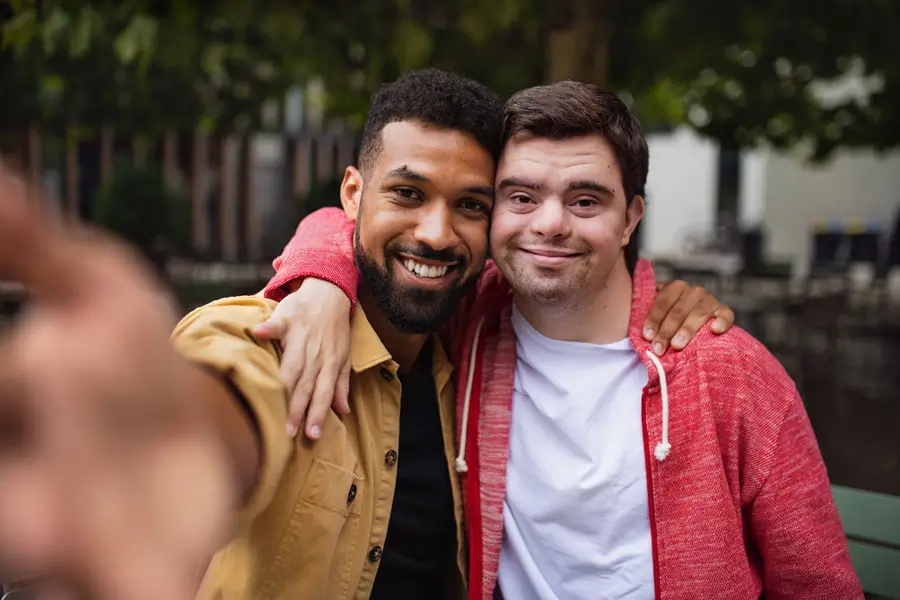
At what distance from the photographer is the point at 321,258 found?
202cm

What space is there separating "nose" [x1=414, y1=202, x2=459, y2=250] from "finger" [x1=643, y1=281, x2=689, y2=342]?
535 mm

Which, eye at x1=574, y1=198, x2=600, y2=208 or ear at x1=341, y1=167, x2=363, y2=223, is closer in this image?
eye at x1=574, y1=198, x2=600, y2=208

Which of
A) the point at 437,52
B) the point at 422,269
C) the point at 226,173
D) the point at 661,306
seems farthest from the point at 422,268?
the point at 226,173

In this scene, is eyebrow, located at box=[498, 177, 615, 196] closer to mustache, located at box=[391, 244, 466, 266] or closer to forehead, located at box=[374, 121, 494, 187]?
forehead, located at box=[374, 121, 494, 187]

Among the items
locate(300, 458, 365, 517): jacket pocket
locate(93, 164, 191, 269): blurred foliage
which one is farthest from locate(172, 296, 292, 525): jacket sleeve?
locate(93, 164, 191, 269): blurred foliage

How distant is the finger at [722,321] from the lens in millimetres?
1982

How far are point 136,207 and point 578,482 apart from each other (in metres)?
7.56

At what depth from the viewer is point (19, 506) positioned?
1.99 feet

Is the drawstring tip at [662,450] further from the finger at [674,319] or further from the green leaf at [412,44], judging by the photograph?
the green leaf at [412,44]

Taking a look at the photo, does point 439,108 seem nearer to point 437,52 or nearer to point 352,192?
point 352,192

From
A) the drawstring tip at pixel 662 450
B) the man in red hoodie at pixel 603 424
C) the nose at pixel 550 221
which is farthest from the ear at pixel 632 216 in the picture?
the drawstring tip at pixel 662 450

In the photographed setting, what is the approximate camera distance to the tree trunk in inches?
174

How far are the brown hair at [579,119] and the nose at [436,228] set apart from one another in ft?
0.98

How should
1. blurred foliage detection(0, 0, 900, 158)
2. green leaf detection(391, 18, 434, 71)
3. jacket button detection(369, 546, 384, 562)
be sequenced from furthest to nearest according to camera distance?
blurred foliage detection(0, 0, 900, 158) → green leaf detection(391, 18, 434, 71) → jacket button detection(369, 546, 384, 562)
